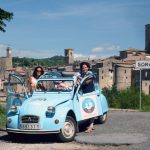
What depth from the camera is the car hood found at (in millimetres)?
10820

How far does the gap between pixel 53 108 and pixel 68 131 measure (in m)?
0.64

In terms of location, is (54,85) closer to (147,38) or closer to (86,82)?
(86,82)

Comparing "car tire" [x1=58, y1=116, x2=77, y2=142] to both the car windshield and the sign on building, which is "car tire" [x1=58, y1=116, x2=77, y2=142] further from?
the sign on building

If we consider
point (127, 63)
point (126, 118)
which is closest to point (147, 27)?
point (127, 63)

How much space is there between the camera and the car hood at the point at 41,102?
10.8 m

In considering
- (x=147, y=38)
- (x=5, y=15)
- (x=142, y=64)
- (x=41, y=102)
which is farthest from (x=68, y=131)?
(x=147, y=38)

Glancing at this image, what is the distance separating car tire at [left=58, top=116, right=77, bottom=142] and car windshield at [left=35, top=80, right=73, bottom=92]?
1022 mm

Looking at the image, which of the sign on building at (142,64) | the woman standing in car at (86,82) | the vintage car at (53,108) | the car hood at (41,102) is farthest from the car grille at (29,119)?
the sign on building at (142,64)

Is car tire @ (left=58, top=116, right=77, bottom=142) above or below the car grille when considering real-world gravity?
below

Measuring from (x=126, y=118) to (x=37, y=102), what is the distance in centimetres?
539

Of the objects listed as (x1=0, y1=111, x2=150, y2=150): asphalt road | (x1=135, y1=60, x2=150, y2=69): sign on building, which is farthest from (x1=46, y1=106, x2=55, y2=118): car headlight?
(x1=135, y1=60, x2=150, y2=69): sign on building

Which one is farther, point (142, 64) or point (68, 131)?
point (142, 64)

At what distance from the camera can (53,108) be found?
10758 mm

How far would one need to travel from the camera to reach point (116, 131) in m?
12.4
